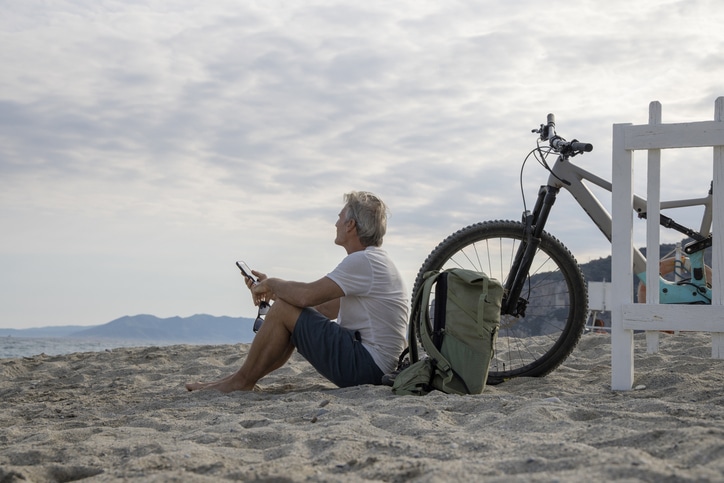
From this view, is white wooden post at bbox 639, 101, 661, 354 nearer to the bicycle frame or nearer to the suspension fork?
the bicycle frame

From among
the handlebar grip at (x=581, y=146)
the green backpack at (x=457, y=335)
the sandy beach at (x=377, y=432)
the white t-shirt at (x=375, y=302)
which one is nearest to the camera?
the sandy beach at (x=377, y=432)

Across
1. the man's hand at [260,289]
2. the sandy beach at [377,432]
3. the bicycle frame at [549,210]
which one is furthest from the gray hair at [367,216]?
the bicycle frame at [549,210]

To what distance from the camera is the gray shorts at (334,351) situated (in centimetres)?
416

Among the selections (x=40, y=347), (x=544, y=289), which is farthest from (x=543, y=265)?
(x=40, y=347)

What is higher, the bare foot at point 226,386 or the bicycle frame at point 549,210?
the bicycle frame at point 549,210

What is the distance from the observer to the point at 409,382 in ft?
12.6

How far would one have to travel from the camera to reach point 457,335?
3.91 meters

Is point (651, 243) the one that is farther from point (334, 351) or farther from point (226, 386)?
point (226, 386)

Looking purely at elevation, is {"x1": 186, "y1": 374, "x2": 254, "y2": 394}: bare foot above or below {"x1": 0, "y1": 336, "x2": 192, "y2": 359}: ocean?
above

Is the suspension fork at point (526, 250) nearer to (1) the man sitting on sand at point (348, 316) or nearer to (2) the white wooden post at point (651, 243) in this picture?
(2) the white wooden post at point (651, 243)

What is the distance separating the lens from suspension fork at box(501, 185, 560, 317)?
15.3ft

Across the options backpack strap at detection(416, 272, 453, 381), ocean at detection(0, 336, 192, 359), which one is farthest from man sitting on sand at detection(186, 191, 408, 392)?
ocean at detection(0, 336, 192, 359)

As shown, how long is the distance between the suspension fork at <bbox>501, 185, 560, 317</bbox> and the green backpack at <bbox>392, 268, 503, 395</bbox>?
0.77 meters

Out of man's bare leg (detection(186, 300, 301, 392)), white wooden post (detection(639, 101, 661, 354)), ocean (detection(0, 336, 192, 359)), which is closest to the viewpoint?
white wooden post (detection(639, 101, 661, 354))
